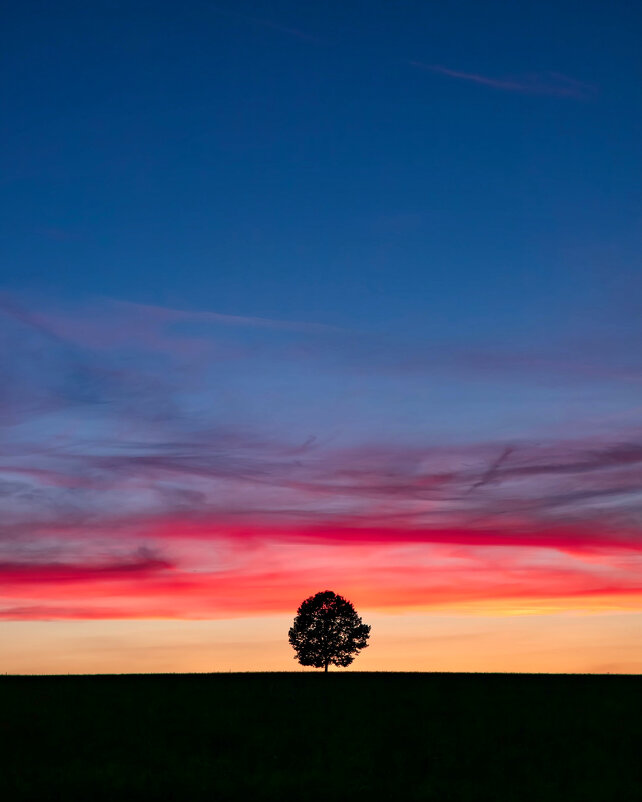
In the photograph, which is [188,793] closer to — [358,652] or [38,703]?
[38,703]

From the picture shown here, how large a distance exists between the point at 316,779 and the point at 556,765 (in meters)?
7.95

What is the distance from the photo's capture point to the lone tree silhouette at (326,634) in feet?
268

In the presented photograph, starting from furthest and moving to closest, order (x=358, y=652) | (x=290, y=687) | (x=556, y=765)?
1. (x=358, y=652)
2. (x=290, y=687)
3. (x=556, y=765)

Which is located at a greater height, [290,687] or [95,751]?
[290,687]

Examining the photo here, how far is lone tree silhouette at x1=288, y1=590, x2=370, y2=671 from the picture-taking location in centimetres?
8156

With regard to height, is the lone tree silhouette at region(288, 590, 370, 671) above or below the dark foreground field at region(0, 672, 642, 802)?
above

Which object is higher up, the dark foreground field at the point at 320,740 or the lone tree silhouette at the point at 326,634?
the lone tree silhouette at the point at 326,634

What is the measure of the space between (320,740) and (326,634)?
52.8m

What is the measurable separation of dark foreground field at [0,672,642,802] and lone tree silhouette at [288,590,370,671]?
119 feet

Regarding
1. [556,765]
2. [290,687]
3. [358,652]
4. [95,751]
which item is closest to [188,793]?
[95,751]

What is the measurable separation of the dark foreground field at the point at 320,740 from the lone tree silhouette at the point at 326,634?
36311mm

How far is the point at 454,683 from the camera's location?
151 ft

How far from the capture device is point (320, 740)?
3022 cm

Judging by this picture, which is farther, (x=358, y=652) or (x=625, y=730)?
(x=358, y=652)
